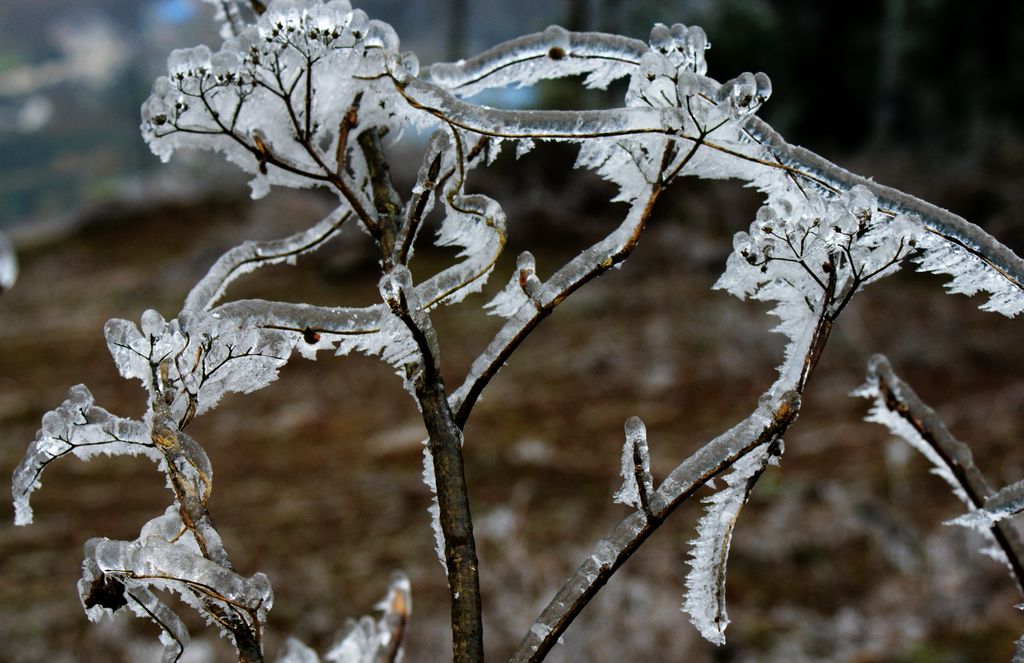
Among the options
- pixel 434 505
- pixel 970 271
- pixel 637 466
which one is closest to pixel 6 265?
pixel 434 505

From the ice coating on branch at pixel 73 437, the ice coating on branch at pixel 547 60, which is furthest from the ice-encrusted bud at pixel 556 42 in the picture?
the ice coating on branch at pixel 73 437

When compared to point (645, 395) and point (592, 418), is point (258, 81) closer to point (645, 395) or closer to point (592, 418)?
point (592, 418)

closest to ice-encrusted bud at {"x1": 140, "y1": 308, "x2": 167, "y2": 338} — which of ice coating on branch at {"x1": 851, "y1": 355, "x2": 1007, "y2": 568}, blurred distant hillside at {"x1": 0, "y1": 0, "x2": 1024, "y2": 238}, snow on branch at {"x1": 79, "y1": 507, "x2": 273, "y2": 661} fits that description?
snow on branch at {"x1": 79, "y1": 507, "x2": 273, "y2": 661}

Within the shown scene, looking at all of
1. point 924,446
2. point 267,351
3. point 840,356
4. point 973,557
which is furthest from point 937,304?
point 267,351

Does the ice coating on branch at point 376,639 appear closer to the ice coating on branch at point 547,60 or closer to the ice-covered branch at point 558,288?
the ice-covered branch at point 558,288

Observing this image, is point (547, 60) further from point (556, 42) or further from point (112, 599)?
point (112, 599)

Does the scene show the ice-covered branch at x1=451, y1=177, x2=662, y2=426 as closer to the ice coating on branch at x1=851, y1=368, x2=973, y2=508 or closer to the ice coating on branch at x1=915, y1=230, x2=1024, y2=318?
the ice coating on branch at x1=915, y1=230, x2=1024, y2=318
